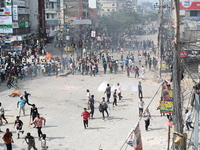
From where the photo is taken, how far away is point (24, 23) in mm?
43781

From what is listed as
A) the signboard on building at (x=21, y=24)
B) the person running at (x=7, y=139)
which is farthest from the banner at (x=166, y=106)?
the signboard on building at (x=21, y=24)

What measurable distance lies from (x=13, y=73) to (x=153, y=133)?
14755 millimetres

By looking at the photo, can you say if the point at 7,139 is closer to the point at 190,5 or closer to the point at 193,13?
the point at 190,5

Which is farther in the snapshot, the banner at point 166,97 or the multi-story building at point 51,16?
the multi-story building at point 51,16

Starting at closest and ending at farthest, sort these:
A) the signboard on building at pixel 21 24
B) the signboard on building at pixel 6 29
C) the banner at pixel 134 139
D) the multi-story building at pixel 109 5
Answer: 1. the banner at pixel 134 139
2. the signboard on building at pixel 6 29
3. the signboard on building at pixel 21 24
4. the multi-story building at pixel 109 5

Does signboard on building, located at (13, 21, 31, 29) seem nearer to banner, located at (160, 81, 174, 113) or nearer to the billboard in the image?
the billboard

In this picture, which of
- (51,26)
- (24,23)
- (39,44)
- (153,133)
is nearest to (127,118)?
(153,133)

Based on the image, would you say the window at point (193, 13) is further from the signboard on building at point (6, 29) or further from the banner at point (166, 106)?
the banner at point (166, 106)

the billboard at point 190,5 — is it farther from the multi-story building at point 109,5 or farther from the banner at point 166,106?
the multi-story building at point 109,5

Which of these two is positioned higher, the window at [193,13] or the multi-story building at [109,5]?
the multi-story building at [109,5]

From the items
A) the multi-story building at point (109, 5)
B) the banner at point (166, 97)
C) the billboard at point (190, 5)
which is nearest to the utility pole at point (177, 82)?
the banner at point (166, 97)

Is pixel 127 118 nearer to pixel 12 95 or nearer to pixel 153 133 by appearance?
pixel 153 133

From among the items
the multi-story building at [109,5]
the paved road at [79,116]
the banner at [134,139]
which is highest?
the multi-story building at [109,5]

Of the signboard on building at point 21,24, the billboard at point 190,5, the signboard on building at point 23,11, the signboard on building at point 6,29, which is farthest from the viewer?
the billboard at point 190,5
